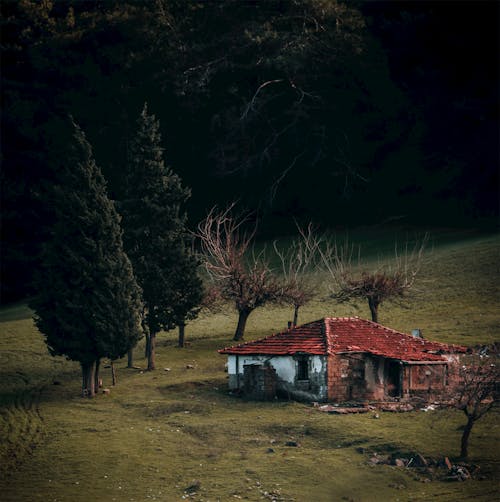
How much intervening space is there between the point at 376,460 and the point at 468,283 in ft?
102

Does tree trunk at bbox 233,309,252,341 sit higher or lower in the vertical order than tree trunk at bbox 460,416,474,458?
higher

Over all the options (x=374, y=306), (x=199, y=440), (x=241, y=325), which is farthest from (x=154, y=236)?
(x=199, y=440)

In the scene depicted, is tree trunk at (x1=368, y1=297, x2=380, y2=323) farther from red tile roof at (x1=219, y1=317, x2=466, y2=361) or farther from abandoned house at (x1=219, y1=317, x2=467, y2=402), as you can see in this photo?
abandoned house at (x1=219, y1=317, x2=467, y2=402)

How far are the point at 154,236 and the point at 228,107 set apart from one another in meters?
37.9

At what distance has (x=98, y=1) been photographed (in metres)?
109

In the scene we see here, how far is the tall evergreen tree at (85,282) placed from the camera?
5859cm

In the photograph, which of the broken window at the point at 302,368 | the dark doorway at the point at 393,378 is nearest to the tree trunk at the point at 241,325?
the broken window at the point at 302,368

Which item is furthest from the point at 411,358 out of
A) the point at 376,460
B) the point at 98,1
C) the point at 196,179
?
the point at 98,1

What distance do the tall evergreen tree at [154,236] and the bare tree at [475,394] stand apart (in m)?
17.9

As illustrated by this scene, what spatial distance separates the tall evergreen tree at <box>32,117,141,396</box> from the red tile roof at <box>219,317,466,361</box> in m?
5.64

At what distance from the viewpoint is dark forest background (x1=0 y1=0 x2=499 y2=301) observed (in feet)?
317

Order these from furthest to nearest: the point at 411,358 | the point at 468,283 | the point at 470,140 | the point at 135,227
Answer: the point at 468,283 → the point at 135,227 → the point at 411,358 → the point at 470,140

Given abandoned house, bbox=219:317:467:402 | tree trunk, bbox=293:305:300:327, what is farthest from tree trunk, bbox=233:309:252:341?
abandoned house, bbox=219:317:467:402

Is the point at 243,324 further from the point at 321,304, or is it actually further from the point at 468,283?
the point at 468,283
